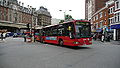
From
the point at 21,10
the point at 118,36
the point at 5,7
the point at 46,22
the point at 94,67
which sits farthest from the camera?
the point at 46,22

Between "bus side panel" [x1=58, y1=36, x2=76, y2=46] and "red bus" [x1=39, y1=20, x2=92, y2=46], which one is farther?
"bus side panel" [x1=58, y1=36, x2=76, y2=46]

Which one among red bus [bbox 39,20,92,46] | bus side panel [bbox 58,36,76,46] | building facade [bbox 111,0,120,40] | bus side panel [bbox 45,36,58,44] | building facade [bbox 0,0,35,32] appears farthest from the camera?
building facade [bbox 0,0,35,32]

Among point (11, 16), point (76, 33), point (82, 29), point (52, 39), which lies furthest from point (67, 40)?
point (11, 16)

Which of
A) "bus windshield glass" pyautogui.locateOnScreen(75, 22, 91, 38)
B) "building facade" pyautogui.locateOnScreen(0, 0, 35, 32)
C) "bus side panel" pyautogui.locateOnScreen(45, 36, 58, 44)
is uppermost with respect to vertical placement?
"building facade" pyautogui.locateOnScreen(0, 0, 35, 32)

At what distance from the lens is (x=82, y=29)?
13367 millimetres

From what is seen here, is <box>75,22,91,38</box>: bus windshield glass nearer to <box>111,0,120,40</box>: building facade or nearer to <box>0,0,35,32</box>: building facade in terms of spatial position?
<box>111,0,120,40</box>: building facade

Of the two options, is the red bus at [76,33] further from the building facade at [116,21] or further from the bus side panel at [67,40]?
the building facade at [116,21]

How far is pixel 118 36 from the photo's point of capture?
3244 centimetres

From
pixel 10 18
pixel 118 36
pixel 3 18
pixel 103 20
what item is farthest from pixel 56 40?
pixel 10 18

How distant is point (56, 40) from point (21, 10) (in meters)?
59.1

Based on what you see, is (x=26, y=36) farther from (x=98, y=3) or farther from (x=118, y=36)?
(x=98, y=3)

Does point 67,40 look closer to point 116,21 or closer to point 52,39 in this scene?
point 52,39

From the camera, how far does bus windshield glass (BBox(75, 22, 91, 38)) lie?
13102 mm

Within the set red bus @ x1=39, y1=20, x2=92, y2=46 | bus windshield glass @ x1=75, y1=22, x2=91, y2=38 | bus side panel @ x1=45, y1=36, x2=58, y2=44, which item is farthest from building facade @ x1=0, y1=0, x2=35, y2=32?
bus windshield glass @ x1=75, y1=22, x2=91, y2=38
